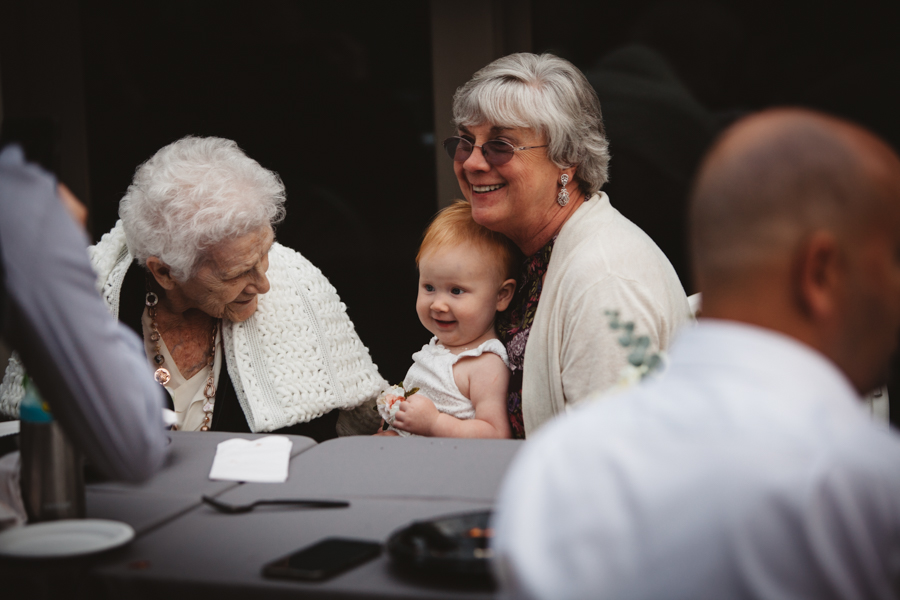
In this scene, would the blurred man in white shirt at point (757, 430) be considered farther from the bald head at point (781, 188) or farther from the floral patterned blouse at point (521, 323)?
the floral patterned blouse at point (521, 323)

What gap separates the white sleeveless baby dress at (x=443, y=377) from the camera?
9.67 feet

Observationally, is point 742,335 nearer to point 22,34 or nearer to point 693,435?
point 693,435

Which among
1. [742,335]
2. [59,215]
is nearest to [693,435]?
[742,335]

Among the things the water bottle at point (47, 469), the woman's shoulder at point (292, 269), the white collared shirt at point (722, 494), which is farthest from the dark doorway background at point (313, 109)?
the white collared shirt at point (722, 494)

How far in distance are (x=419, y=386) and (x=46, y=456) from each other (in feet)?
5.37

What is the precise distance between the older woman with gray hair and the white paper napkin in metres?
0.88

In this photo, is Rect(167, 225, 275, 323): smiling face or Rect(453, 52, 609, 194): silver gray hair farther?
Rect(167, 225, 275, 323): smiling face

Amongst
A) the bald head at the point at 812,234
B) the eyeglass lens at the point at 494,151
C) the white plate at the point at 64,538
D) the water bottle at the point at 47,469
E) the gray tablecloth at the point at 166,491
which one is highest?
the eyeglass lens at the point at 494,151

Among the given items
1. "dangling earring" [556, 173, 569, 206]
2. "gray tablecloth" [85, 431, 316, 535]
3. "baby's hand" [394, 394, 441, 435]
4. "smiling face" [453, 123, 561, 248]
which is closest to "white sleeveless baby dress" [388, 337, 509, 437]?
"baby's hand" [394, 394, 441, 435]

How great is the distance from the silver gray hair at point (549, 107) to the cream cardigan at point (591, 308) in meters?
0.20

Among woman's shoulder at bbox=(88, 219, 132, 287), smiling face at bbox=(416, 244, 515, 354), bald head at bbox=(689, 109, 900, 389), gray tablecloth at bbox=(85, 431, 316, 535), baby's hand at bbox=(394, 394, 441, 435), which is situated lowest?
baby's hand at bbox=(394, 394, 441, 435)

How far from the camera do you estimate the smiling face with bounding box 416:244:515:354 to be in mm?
2920

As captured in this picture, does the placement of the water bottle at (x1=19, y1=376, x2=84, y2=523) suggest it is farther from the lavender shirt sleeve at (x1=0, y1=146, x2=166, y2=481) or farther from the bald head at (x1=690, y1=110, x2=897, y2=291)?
the bald head at (x1=690, y1=110, x2=897, y2=291)

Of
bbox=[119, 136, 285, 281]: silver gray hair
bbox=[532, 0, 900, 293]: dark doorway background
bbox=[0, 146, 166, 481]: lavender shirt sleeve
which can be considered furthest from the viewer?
bbox=[532, 0, 900, 293]: dark doorway background
